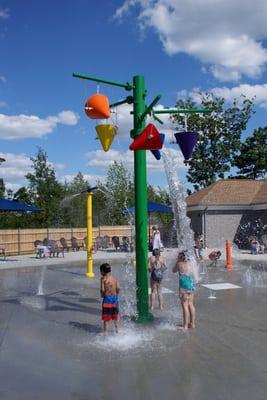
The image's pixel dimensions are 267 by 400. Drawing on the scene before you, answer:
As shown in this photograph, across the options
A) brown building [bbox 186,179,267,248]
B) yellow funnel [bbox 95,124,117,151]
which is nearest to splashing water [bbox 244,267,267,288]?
yellow funnel [bbox 95,124,117,151]

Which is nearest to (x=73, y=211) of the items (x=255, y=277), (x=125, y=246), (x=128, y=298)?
(x=125, y=246)

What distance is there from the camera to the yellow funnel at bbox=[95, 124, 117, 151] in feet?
32.7

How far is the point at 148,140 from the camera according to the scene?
8.84 metres

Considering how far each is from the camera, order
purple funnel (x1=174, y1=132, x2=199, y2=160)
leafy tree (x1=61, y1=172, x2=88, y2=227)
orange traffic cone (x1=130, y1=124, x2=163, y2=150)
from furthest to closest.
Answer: leafy tree (x1=61, y1=172, x2=88, y2=227), purple funnel (x1=174, y1=132, x2=199, y2=160), orange traffic cone (x1=130, y1=124, x2=163, y2=150)

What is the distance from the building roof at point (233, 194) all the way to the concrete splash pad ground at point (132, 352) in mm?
18727

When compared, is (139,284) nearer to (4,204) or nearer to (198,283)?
(198,283)

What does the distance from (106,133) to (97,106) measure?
630 millimetres

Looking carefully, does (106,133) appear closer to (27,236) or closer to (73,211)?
(27,236)

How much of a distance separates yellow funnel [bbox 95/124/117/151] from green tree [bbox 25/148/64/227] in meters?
29.0

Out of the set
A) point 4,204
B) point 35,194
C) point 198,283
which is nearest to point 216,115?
point 35,194

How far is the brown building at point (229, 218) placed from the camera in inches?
1214

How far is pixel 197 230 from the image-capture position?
31.8 metres

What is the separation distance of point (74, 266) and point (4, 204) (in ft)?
13.7

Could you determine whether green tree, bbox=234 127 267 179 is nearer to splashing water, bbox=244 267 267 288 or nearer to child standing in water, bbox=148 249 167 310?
splashing water, bbox=244 267 267 288
